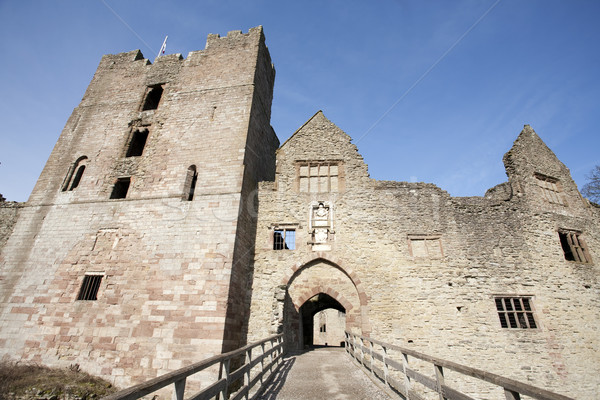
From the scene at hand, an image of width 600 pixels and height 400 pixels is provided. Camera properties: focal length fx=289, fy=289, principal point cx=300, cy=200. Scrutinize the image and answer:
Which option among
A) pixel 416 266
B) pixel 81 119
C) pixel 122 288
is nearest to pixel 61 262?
pixel 122 288

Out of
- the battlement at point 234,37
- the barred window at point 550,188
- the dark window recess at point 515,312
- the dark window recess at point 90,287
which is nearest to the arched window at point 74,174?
→ the dark window recess at point 90,287

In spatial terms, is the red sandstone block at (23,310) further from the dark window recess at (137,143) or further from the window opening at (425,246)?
the window opening at (425,246)

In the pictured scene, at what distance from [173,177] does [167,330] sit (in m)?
6.38

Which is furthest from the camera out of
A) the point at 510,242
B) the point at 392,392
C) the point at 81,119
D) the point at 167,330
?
the point at 81,119

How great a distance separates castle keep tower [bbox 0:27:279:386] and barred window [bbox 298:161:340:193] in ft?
7.92

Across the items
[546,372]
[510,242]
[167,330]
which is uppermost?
[510,242]

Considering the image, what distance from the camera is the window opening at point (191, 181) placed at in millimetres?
12551

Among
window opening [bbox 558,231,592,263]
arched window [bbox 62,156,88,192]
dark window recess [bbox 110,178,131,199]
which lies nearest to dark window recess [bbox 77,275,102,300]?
dark window recess [bbox 110,178,131,199]

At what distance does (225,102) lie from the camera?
14.4 m

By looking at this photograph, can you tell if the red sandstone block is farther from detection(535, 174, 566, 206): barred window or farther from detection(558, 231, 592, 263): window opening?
detection(535, 174, 566, 206): barred window

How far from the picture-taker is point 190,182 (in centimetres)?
1282

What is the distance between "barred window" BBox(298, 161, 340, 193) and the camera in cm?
1379

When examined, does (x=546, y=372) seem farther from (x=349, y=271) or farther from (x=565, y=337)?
(x=349, y=271)

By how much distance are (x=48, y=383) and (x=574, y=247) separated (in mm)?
21440
